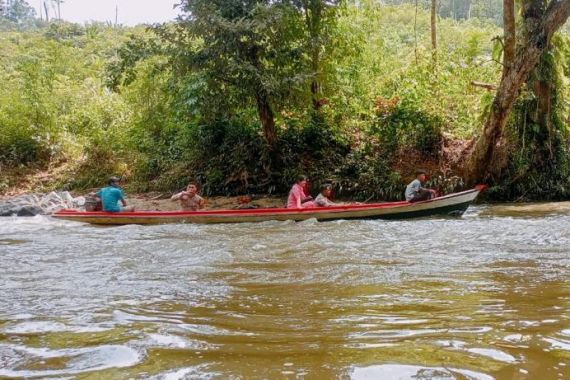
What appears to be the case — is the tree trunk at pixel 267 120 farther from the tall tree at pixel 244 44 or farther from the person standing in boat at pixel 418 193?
the person standing in boat at pixel 418 193

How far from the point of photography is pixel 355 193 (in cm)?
1366

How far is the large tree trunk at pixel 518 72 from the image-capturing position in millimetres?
11352

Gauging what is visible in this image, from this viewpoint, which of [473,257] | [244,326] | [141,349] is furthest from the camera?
[473,257]

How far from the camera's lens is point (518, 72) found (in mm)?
11461

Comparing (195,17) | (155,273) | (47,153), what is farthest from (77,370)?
(47,153)

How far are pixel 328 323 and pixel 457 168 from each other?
1128 centimetres

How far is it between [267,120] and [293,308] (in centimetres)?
1075

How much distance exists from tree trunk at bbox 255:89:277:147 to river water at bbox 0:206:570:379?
689 centimetres

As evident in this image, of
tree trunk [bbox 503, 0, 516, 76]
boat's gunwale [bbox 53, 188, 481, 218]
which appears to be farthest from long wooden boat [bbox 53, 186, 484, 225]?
tree trunk [bbox 503, 0, 516, 76]

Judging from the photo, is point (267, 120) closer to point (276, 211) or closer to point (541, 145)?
point (276, 211)

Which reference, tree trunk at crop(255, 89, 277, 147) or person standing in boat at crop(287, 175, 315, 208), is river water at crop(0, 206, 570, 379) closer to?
Result: person standing in boat at crop(287, 175, 315, 208)

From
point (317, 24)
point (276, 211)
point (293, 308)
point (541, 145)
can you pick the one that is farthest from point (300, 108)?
point (293, 308)

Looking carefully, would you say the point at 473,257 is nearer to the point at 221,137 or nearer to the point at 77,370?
the point at 77,370

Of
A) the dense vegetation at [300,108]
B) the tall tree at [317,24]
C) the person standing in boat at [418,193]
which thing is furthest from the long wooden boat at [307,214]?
the tall tree at [317,24]
